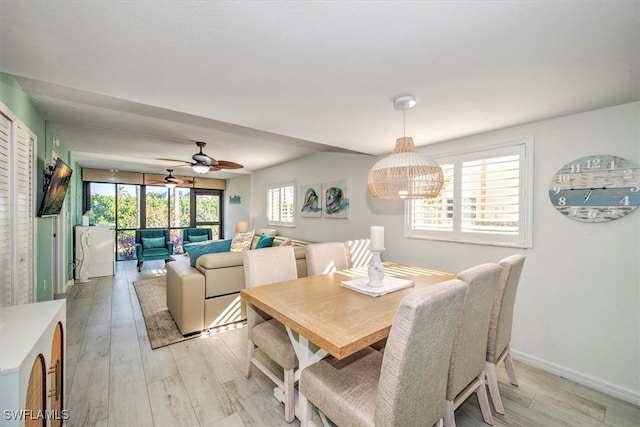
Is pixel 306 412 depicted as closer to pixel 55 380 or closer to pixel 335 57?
pixel 55 380

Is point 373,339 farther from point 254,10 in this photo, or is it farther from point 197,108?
point 197,108

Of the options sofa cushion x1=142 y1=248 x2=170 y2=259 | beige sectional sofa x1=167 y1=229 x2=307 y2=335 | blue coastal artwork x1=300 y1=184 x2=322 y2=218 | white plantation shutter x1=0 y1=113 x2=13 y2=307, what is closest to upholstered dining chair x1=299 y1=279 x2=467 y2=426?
beige sectional sofa x1=167 y1=229 x2=307 y2=335

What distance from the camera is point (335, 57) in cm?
142

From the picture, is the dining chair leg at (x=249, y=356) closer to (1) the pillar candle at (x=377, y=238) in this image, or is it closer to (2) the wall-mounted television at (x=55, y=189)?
(1) the pillar candle at (x=377, y=238)

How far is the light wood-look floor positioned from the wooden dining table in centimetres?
40

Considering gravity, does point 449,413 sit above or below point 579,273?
below

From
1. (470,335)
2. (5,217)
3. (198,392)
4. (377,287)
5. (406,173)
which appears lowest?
(198,392)

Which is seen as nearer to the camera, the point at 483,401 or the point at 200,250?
the point at 483,401

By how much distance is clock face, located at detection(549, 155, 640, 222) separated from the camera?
194 cm

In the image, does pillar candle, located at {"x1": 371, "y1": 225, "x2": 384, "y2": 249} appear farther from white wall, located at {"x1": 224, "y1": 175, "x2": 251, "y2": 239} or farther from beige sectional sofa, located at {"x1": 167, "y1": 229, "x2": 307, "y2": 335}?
white wall, located at {"x1": 224, "y1": 175, "x2": 251, "y2": 239}

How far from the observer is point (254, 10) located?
108cm

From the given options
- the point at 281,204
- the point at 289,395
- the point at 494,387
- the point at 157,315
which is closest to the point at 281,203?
the point at 281,204

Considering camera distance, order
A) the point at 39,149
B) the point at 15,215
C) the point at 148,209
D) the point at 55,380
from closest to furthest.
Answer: the point at 55,380
the point at 15,215
the point at 39,149
the point at 148,209

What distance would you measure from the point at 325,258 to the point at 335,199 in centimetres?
184
